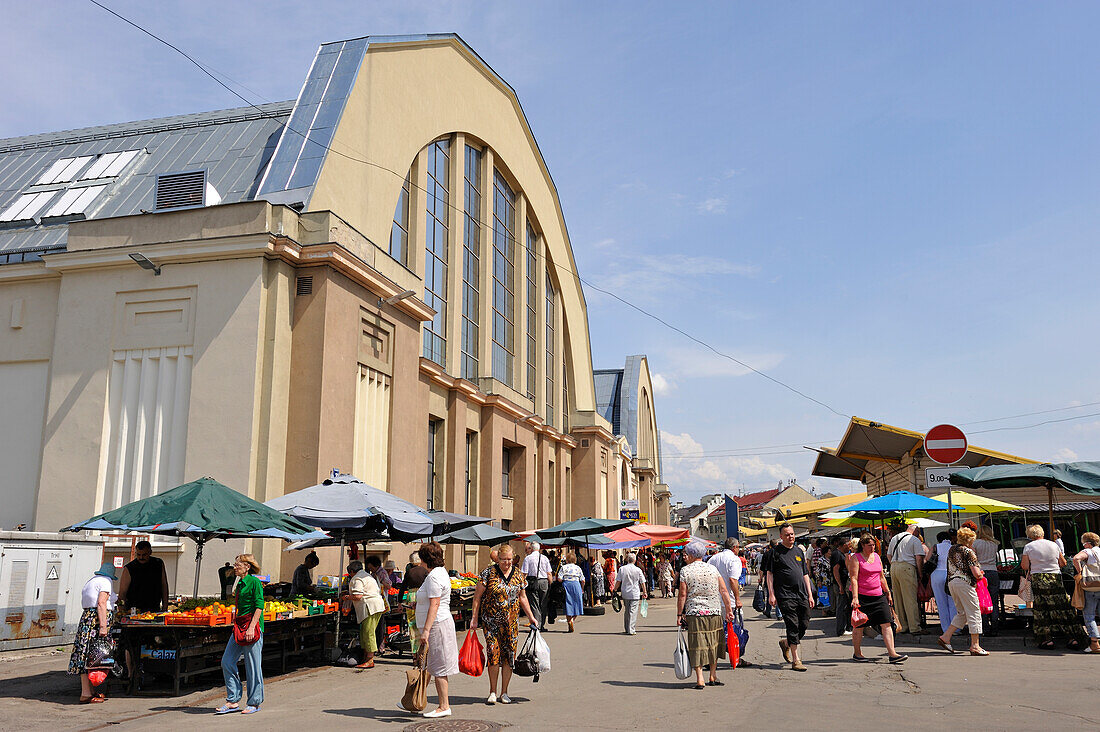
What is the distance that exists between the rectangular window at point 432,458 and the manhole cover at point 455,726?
1982cm

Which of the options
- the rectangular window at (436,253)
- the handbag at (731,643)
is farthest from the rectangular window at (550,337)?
Result: the handbag at (731,643)

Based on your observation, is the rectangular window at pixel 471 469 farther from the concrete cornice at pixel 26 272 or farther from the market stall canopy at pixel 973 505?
the market stall canopy at pixel 973 505

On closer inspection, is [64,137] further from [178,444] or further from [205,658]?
[205,658]

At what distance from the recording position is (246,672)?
9.38m

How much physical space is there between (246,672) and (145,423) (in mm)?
9930

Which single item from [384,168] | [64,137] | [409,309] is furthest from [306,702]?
[64,137]

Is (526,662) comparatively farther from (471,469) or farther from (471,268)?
(471,268)

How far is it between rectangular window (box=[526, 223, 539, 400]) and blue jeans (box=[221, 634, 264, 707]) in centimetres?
Result: 2930

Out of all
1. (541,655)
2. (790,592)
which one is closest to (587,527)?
(790,592)

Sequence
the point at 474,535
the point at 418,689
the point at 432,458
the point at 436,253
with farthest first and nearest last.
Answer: the point at 436,253 < the point at 432,458 < the point at 474,535 < the point at 418,689

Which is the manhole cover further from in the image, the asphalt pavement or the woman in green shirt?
the woman in green shirt

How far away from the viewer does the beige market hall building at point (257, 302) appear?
17359 mm

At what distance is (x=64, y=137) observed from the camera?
2922 cm

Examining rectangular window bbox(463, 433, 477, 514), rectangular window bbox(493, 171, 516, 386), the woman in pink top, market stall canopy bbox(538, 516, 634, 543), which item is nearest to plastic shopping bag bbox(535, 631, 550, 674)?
the woman in pink top
